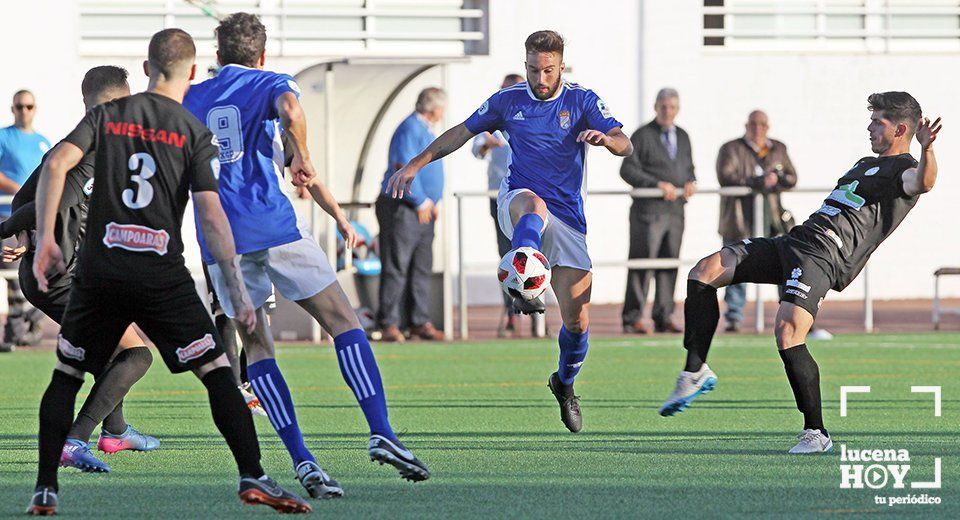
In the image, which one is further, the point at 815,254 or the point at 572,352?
the point at 572,352

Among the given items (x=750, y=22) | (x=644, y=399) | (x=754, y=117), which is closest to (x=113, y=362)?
(x=644, y=399)

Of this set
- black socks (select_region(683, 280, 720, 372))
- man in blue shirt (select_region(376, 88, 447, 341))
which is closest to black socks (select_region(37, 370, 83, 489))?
black socks (select_region(683, 280, 720, 372))

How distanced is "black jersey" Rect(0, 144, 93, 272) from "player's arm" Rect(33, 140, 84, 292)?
1.44 m

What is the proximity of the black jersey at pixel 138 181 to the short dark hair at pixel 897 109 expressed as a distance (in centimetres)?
377

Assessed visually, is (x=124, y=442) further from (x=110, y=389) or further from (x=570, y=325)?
(x=570, y=325)

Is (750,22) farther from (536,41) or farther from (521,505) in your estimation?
(521,505)

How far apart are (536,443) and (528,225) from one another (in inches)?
48.1

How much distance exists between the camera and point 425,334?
Answer: 16984 millimetres

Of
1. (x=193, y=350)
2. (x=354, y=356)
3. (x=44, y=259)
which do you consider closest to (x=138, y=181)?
(x=44, y=259)

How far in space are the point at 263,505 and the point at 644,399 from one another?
492 centimetres

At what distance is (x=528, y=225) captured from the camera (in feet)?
29.6

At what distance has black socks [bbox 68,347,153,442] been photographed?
7.67m

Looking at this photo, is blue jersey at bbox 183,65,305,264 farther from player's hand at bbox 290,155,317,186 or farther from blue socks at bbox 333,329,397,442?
Answer: blue socks at bbox 333,329,397,442

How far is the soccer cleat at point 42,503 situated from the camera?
20.0 ft
